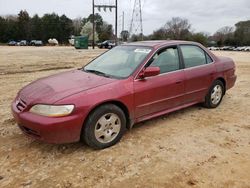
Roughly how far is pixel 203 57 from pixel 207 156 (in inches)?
95.9

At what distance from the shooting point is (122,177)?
125 inches

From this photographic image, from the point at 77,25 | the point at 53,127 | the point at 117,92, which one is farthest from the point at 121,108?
the point at 77,25

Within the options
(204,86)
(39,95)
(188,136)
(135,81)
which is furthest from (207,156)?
(39,95)

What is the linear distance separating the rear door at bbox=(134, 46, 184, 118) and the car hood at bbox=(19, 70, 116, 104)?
544mm

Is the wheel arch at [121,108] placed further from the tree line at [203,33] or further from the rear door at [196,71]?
the tree line at [203,33]

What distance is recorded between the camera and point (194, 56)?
17.3ft

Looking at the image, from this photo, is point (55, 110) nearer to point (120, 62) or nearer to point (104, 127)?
point (104, 127)

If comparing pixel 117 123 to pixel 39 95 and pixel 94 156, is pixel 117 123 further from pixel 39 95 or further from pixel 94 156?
pixel 39 95

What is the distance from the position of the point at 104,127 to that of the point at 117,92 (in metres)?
0.53

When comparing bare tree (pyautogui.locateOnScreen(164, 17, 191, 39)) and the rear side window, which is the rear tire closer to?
the rear side window

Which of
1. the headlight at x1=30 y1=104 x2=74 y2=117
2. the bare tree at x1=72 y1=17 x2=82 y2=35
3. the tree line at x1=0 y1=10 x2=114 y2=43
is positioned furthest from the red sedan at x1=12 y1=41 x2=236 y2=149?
the bare tree at x1=72 y1=17 x2=82 y2=35

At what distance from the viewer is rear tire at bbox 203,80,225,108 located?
555 centimetres

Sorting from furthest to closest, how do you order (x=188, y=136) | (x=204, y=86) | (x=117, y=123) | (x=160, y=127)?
(x=204, y=86) → (x=160, y=127) → (x=188, y=136) → (x=117, y=123)

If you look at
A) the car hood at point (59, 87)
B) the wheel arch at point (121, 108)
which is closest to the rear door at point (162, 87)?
the wheel arch at point (121, 108)
